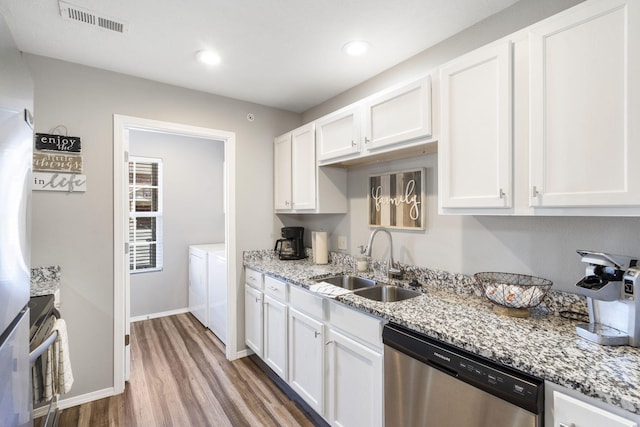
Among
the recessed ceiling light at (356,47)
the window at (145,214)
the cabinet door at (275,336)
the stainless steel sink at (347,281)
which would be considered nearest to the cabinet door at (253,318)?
the cabinet door at (275,336)

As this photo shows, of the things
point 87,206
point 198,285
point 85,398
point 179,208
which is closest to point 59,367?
point 85,398

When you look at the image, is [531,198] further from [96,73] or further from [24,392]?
[96,73]

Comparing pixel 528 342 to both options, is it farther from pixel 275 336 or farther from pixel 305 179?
pixel 305 179

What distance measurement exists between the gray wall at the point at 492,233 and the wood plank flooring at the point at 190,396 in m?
1.40

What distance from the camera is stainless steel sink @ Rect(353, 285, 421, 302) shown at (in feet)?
6.43

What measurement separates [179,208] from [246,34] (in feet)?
9.54

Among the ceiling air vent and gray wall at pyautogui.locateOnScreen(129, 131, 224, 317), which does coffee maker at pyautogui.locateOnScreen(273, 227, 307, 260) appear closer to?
gray wall at pyautogui.locateOnScreen(129, 131, 224, 317)

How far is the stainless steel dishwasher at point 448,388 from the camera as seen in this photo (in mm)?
1000

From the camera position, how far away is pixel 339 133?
2.32 m

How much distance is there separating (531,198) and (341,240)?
5.62 feet

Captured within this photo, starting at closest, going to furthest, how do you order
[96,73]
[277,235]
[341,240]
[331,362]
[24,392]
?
[24,392], [331,362], [96,73], [341,240], [277,235]

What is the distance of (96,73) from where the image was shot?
2.30 m

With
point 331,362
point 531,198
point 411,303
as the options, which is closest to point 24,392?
point 331,362

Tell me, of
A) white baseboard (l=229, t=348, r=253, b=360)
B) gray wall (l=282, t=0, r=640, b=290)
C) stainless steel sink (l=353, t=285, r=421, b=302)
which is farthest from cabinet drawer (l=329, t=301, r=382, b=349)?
white baseboard (l=229, t=348, r=253, b=360)
